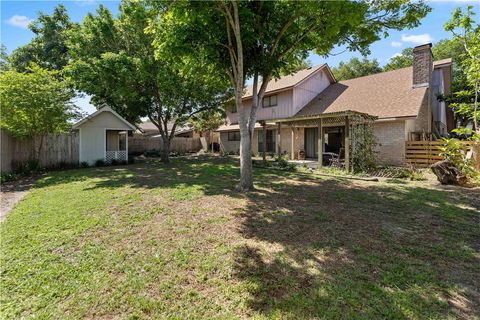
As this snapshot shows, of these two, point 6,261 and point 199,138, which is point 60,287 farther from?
point 199,138

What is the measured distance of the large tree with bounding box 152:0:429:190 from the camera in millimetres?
→ 6500

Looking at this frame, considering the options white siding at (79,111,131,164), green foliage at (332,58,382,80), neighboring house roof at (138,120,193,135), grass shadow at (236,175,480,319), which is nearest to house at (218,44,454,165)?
grass shadow at (236,175,480,319)

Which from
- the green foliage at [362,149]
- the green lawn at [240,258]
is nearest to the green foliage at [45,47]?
the green lawn at [240,258]

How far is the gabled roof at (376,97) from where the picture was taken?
14445mm

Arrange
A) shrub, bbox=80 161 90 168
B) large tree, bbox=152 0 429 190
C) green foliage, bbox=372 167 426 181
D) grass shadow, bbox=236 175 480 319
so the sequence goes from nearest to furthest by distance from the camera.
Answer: grass shadow, bbox=236 175 480 319, large tree, bbox=152 0 429 190, green foliage, bbox=372 167 426 181, shrub, bbox=80 161 90 168

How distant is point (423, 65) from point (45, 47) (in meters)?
28.6

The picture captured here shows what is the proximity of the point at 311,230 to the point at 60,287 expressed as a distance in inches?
158

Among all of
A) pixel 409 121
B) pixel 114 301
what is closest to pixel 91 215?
pixel 114 301

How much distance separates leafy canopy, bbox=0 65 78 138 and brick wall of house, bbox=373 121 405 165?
16.7 m

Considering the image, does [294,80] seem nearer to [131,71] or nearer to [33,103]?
→ [131,71]

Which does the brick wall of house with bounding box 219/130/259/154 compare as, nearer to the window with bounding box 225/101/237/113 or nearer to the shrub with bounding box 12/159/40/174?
the window with bounding box 225/101/237/113

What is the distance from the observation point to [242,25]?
7.21m

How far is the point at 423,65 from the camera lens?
15.2 m

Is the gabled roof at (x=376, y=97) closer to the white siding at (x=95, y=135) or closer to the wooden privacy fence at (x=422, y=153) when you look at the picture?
the wooden privacy fence at (x=422, y=153)
